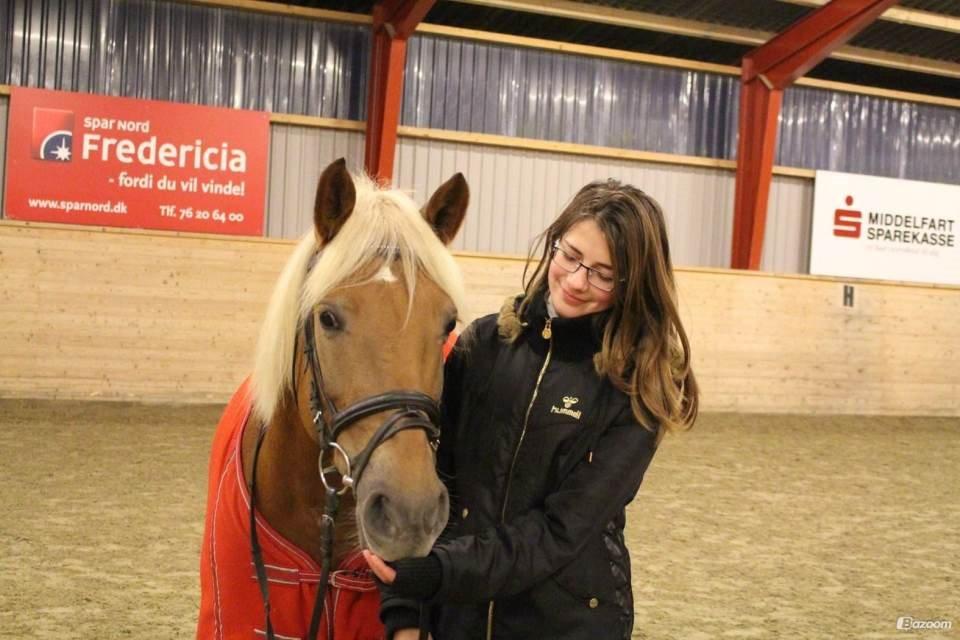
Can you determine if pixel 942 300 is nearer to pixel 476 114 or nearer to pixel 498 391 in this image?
pixel 476 114

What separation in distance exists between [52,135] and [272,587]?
9079 mm

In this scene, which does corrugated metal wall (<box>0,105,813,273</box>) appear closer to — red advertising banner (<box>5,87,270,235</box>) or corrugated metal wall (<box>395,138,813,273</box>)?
corrugated metal wall (<box>395,138,813,273</box>)

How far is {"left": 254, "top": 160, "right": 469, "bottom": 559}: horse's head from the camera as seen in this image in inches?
60.4

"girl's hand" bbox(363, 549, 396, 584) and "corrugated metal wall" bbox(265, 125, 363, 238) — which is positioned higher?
"corrugated metal wall" bbox(265, 125, 363, 238)

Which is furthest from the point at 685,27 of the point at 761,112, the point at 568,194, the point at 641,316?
the point at 641,316

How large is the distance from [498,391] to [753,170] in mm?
10955

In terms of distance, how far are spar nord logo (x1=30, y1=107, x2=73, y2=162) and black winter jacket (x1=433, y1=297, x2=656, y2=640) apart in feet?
30.2

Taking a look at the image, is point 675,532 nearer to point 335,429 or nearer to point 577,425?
point 577,425

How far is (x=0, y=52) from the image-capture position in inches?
390

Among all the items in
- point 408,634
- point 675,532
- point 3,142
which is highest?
point 3,142

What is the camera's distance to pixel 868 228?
1241 centimetres

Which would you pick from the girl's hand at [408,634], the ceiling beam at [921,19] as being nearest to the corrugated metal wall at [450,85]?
the ceiling beam at [921,19]

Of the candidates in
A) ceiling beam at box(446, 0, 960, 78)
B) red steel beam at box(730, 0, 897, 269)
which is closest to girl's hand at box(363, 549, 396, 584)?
ceiling beam at box(446, 0, 960, 78)

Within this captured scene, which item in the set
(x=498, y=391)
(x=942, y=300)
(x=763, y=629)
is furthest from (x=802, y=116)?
(x=498, y=391)
